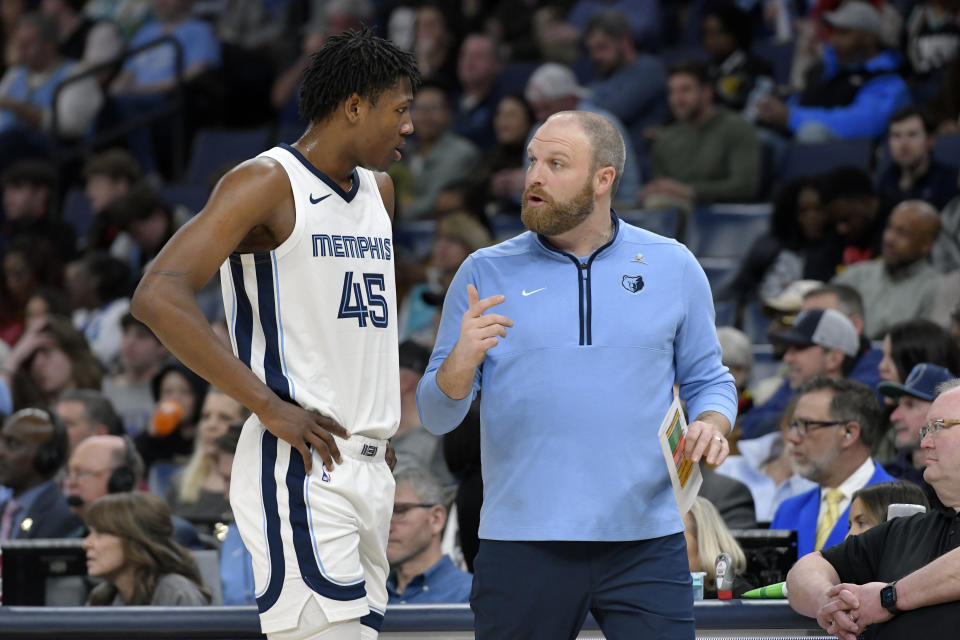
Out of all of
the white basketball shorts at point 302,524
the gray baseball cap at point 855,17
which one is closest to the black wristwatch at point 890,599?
the white basketball shorts at point 302,524

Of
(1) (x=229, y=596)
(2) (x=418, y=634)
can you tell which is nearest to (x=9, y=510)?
(1) (x=229, y=596)

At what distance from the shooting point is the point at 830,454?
510 cm

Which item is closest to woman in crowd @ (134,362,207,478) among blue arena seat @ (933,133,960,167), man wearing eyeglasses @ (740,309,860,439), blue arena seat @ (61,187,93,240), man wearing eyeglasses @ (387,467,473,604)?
man wearing eyeglasses @ (387,467,473,604)

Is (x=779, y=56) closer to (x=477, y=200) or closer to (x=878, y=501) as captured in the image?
(x=477, y=200)

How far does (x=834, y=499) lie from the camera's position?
4.96 meters

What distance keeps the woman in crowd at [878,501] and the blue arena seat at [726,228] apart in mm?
4465

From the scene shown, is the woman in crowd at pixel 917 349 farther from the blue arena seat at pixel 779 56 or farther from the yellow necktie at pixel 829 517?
the blue arena seat at pixel 779 56

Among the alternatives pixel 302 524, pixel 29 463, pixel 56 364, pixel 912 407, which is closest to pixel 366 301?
pixel 302 524

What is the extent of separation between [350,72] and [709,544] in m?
1.99

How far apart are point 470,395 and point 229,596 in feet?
8.06

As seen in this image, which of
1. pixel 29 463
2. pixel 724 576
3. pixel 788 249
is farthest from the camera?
pixel 788 249

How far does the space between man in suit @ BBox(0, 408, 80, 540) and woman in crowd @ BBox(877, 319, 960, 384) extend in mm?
3602

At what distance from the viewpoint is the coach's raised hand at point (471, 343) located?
9.85 feet

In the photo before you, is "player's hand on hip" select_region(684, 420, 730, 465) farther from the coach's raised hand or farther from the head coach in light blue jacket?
the coach's raised hand
